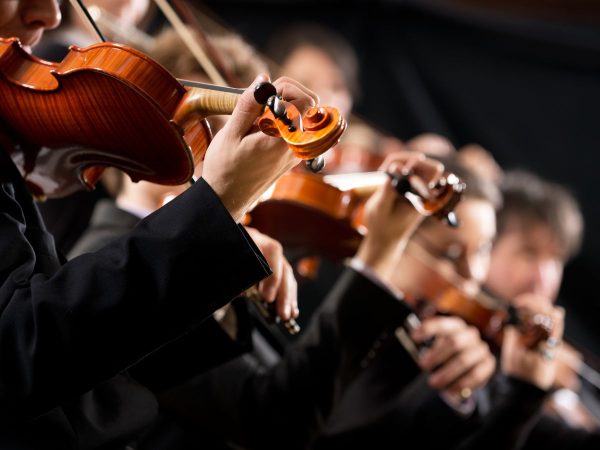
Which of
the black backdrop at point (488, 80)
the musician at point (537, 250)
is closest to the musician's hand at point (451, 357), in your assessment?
the musician at point (537, 250)

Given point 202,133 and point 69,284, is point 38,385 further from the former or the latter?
point 202,133

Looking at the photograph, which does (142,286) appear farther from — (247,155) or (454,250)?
(454,250)

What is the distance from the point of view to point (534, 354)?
1.15 m

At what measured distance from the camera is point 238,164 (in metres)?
0.52

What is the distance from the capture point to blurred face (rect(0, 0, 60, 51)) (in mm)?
630

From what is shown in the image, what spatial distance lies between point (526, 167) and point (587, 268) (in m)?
0.37

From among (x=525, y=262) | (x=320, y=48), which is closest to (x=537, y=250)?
(x=525, y=262)

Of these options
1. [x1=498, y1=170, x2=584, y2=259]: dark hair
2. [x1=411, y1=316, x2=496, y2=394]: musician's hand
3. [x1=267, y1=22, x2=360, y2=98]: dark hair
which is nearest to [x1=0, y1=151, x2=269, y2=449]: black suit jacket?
[x1=411, y1=316, x2=496, y2=394]: musician's hand

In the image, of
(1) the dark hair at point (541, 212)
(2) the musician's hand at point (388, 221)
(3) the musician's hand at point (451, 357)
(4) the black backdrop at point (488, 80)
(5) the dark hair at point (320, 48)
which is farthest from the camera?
(4) the black backdrop at point (488, 80)

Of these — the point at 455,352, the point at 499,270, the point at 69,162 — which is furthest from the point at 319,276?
the point at 69,162

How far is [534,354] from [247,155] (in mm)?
788

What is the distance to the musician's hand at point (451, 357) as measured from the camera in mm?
1089

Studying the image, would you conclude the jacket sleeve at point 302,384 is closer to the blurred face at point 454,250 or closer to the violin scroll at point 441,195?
the violin scroll at point 441,195

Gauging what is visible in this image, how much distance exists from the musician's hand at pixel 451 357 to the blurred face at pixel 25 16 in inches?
26.6
